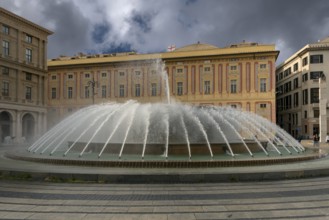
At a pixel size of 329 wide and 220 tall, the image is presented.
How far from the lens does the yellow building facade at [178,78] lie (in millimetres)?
55438

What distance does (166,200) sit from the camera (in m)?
7.46

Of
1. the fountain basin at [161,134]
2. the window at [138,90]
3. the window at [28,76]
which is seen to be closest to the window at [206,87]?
the window at [138,90]

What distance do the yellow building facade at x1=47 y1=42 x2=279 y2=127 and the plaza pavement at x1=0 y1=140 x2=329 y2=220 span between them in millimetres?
45552

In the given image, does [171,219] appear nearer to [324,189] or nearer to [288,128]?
[324,189]

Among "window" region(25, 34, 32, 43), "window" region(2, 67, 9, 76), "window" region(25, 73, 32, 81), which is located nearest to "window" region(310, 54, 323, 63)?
"window" region(25, 34, 32, 43)

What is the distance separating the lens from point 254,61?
5569cm

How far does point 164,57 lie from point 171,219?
183ft

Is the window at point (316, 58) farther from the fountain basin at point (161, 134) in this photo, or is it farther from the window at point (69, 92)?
the window at point (69, 92)

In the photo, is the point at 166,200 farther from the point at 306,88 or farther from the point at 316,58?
the point at 316,58

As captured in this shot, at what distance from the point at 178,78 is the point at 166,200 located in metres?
53.3

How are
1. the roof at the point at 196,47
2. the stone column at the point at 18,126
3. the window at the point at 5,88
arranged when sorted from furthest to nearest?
the roof at the point at 196,47, the stone column at the point at 18,126, the window at the point at 5,88

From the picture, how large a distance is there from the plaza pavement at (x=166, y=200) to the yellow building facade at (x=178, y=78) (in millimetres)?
45552

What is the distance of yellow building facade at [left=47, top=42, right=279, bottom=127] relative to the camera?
5544 centimetres

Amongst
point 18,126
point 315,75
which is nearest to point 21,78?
point 18,126
